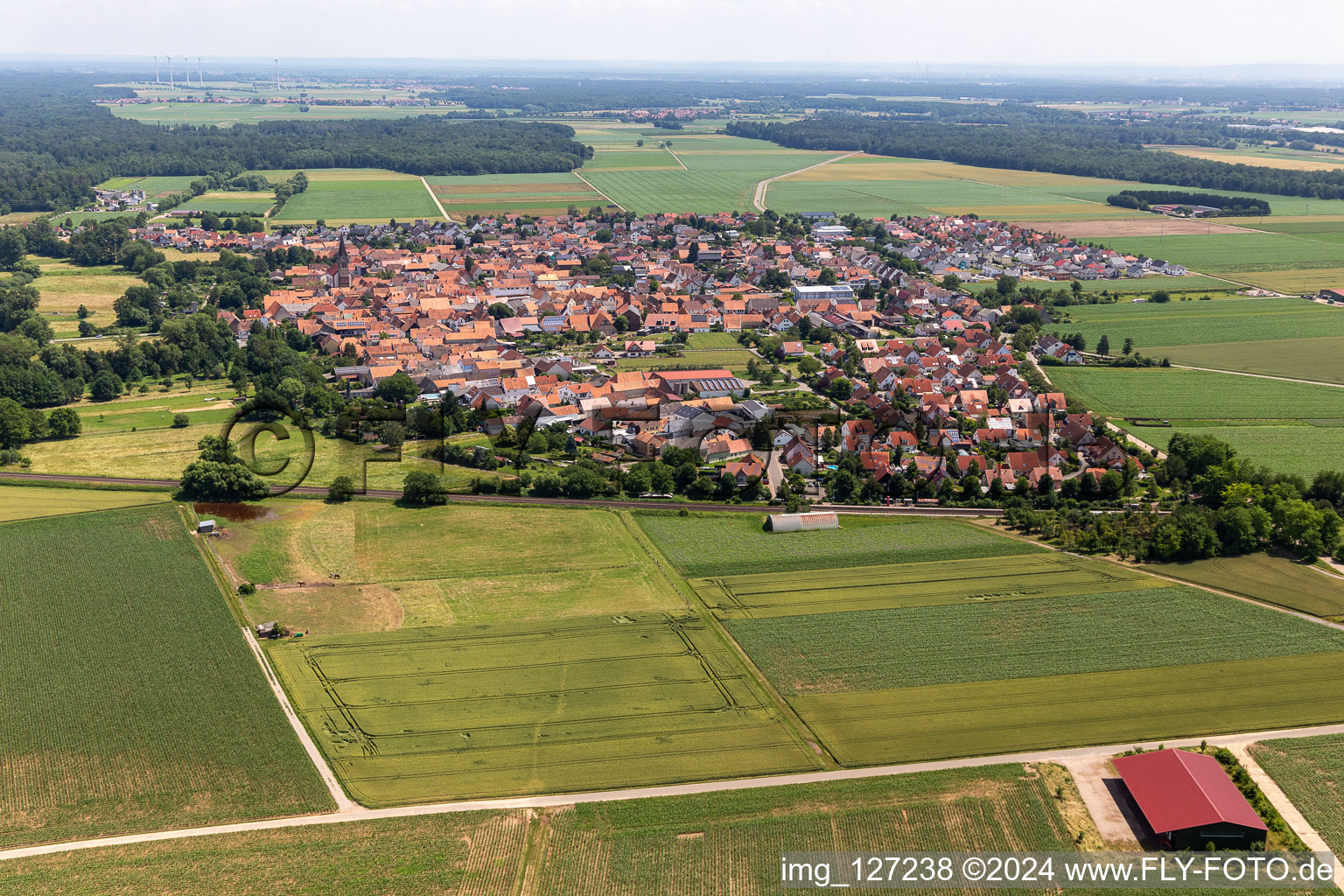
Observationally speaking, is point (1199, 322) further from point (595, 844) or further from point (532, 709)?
point (595, 844)

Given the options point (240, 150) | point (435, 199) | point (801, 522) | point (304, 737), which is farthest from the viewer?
point (240, 150)

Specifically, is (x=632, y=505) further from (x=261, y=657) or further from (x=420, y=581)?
(x=261, y=657)

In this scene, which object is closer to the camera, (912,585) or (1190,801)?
(1190,801)

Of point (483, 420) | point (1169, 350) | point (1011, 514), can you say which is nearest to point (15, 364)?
point (483, 420)

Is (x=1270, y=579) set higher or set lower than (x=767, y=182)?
lower

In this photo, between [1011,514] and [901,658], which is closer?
[901,658]

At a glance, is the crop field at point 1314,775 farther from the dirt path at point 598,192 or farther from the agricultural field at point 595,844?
the dirt path at point 598,192

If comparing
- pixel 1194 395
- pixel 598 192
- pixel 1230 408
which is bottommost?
pixel 1230 408

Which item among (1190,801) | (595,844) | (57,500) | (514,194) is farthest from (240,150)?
(1190,801)
